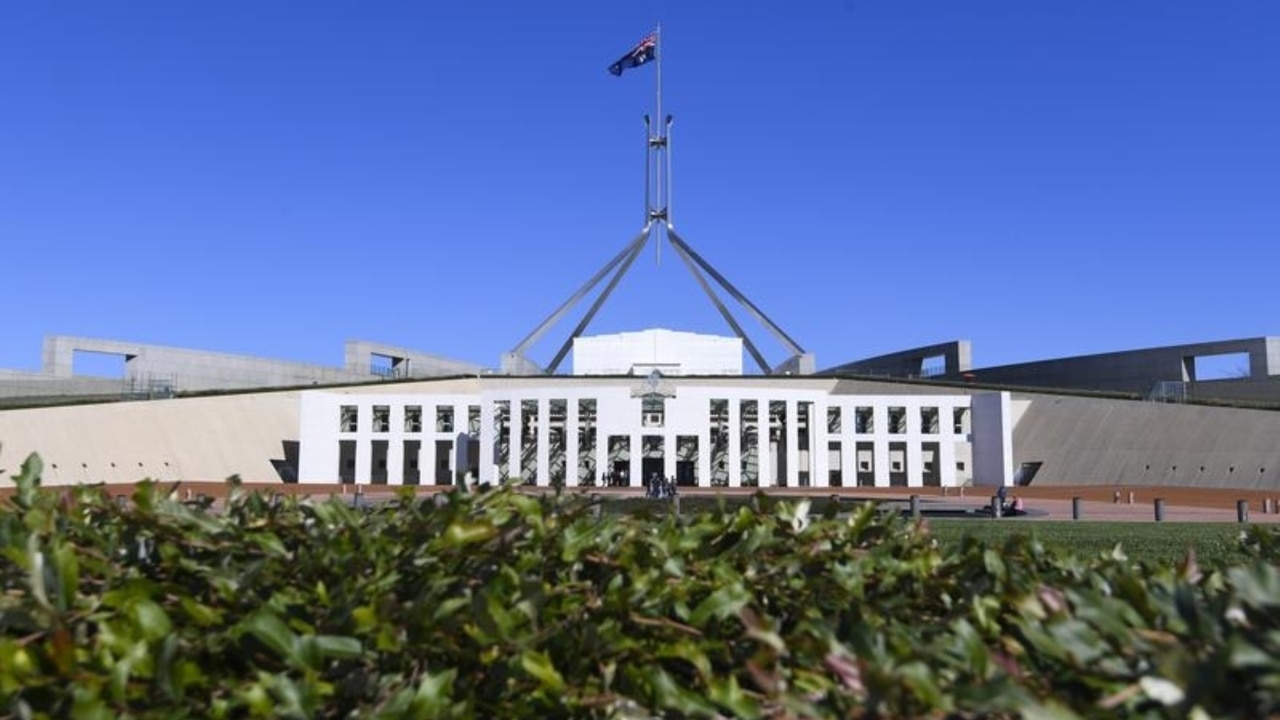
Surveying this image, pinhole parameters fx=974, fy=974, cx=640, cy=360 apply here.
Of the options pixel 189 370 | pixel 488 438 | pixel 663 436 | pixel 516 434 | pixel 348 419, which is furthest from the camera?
pixel 189 370

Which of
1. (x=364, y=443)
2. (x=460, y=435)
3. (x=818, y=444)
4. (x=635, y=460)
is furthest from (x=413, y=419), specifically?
(x=818, y=444)

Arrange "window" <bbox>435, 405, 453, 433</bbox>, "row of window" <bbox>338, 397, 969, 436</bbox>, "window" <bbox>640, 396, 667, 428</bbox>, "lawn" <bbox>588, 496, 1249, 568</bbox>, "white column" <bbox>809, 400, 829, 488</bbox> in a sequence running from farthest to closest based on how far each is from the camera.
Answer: "window" <bbox>435, 405, 453, 433</bbox>
"white column" <bbox>809, 400, 829, 488</bbox>
"row of window" <bbox>338, 397, 969, 436</bbox>
"window" <bbox>640, 396, 667, 428</bbox>
"lawn" <bbox>588, 496, 1249, 568</bbox>

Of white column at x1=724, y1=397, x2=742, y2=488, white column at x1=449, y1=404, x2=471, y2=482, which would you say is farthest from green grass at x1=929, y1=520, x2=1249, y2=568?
white column at x1=449, y1=404, x2=471, y2=482

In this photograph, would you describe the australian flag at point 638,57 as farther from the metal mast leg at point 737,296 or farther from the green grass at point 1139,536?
the green grass at point 1139,536

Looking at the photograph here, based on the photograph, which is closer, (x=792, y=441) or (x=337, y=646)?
(x=337, y=646)

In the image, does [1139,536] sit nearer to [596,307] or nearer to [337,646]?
[337,646]

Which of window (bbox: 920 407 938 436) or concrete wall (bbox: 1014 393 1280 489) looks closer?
concrete wall (bbox: 1014 393 1280 489)

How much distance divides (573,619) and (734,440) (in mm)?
42122

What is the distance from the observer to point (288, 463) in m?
49.9

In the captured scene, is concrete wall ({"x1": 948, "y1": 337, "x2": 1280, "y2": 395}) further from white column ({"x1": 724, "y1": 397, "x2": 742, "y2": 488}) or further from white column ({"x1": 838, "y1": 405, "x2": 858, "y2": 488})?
white column ({"x1": 724, "y1": 397, "x2": 742, "y2": 488})

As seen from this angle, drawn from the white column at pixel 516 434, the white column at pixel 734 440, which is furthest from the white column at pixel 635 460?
the white column at pixel 516 434

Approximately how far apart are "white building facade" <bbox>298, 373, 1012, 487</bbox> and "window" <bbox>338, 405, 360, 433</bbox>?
0.16ft

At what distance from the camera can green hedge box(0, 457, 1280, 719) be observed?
1.57 metres

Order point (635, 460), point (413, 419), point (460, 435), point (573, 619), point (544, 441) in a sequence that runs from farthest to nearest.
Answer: point (413, 419), point (460, 435), point (635, 460), point (544, 441), point (573, 619)
